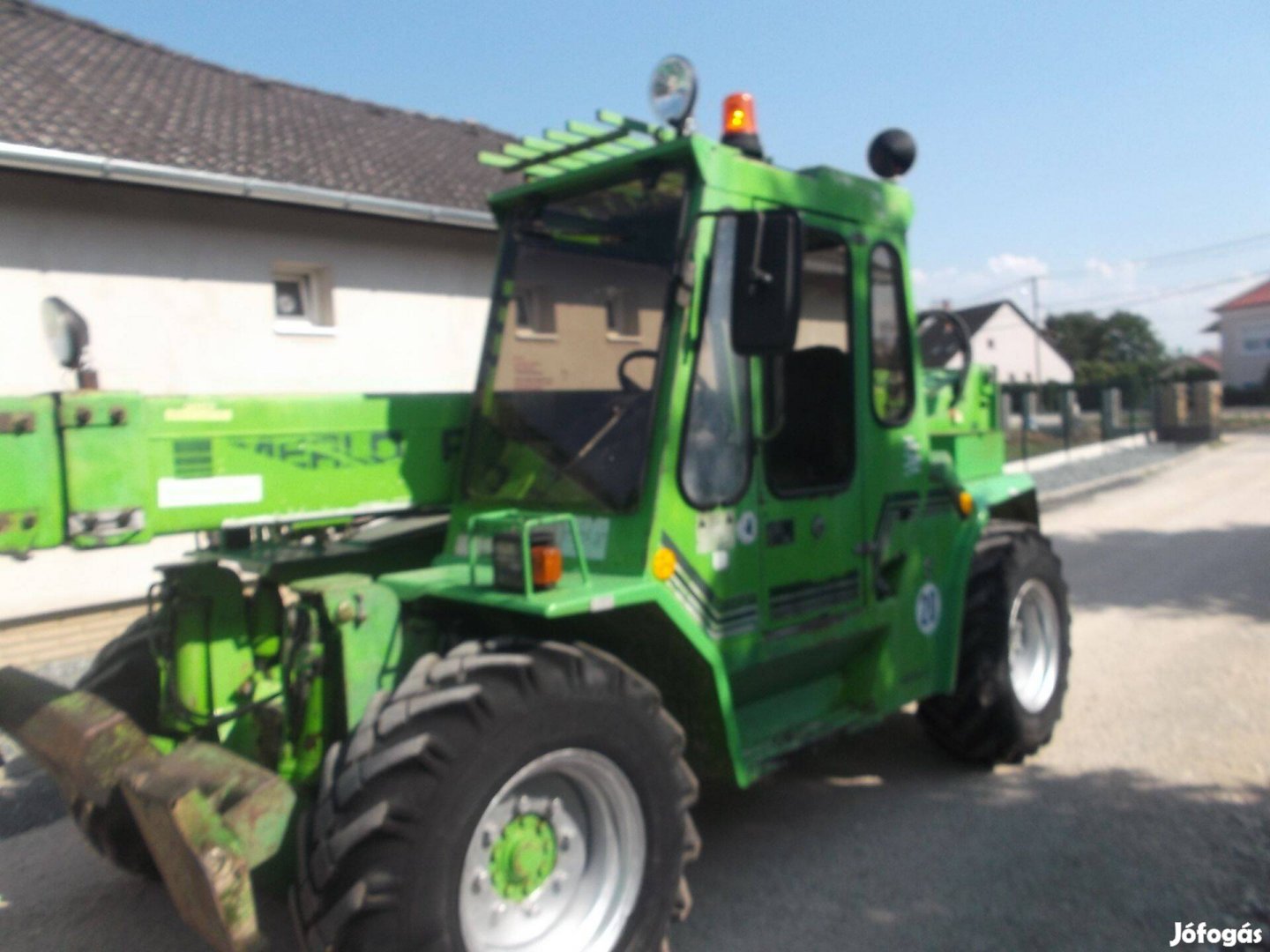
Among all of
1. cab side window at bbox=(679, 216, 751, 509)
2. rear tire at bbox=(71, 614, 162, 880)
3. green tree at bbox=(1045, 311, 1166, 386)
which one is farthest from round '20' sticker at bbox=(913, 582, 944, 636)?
green tree at bbox=(1045, 311, 1166, 386)

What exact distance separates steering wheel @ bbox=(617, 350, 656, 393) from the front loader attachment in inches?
60.7

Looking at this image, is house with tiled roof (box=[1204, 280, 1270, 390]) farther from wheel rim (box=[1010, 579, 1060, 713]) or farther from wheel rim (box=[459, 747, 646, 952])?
wheel rim (box=[459, 747, 646, 952])

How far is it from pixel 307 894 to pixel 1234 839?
3361 millimetres

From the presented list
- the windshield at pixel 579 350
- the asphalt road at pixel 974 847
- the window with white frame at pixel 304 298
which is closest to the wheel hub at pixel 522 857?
the asphalt road at pixel 974 847

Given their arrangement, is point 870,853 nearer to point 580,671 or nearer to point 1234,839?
point 1234,839

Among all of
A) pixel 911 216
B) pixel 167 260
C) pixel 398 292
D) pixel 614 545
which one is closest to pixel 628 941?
pixel 614 545

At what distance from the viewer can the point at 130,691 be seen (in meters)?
3.58

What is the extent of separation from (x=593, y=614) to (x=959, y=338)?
8.89 ft

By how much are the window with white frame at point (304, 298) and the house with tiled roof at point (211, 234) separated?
0.02 meters

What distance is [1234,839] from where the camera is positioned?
3.87 metres

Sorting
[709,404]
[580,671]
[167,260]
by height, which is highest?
[167,260]

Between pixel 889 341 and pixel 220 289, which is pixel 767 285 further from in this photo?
pixel 220 289

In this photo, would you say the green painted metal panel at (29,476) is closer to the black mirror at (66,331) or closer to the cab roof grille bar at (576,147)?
the black mirror at (66,331)

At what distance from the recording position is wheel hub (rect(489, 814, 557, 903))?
2.78 metres
